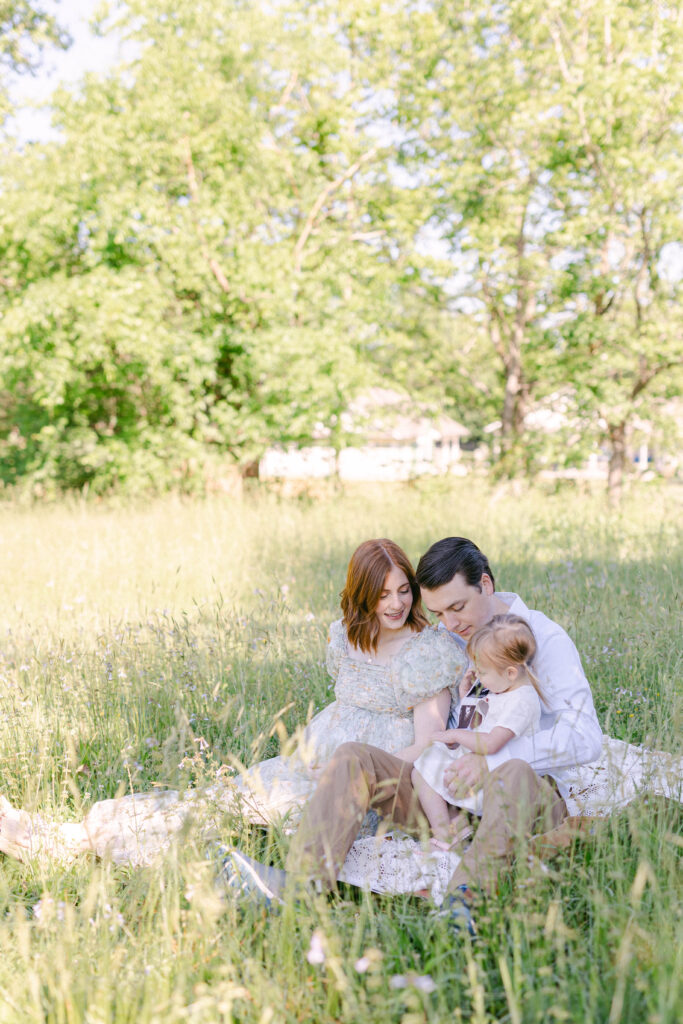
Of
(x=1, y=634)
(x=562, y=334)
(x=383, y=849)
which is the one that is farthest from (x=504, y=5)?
(x=383, y=849)

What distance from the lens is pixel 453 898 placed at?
7.77ft

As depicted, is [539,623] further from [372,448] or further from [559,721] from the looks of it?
[372,448]

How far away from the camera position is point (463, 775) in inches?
104

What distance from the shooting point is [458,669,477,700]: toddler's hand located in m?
3.14

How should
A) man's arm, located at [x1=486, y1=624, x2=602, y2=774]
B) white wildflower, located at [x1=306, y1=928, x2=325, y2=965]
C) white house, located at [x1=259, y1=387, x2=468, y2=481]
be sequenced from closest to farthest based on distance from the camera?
white wildflower, located at [x1=306, y1=928, x2=325, y2=965] → man's arm, located at [x1=486, y1=624, x2=602, y2=774] → white house, located at [x1=259, y1=387, x2=468, y2=481]

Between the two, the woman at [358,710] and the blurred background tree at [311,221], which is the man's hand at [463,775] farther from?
the blurred background tree at [311,221]

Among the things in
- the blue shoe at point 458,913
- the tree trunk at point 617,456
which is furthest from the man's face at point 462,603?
the tree trunk at point 617,456

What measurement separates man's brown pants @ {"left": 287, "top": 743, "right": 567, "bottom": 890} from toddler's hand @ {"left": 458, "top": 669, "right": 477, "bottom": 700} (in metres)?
0.39

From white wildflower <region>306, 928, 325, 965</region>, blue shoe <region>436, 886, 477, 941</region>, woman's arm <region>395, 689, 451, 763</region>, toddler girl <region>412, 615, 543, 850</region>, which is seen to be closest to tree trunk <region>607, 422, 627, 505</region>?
woman's arm <region>395, 689, 451, 763</region>

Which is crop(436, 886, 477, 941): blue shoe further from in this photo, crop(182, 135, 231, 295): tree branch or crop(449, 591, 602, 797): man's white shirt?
crop(182, 135, 231, 295): tree branch

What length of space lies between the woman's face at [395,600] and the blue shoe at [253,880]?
1074 mm

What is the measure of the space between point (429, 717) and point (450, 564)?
0.58 metres

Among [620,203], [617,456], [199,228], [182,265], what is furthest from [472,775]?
[620,203]

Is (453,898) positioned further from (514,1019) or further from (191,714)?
(191,714)
